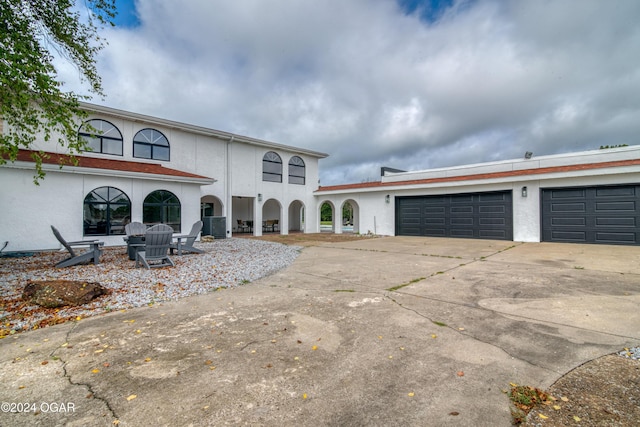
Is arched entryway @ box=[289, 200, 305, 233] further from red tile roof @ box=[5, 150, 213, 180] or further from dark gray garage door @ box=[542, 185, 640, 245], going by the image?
dark gray garage door @ box=[542, 185, 640, 245]

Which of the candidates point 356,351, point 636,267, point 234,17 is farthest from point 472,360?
point 234,17

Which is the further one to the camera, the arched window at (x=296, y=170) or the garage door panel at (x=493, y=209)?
the arched window at (x=296, y=170)

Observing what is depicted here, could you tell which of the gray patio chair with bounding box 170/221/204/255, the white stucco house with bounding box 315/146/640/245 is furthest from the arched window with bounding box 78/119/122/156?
the white stucco house with bounding box 315/146/640/245

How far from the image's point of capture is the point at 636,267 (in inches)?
277

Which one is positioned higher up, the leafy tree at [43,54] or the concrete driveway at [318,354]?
the leafy tree at [43,54]

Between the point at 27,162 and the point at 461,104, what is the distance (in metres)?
21.3

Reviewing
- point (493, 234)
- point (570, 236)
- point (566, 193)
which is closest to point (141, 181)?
point (493, 234)

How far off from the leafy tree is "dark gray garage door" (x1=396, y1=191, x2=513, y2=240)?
50.7 feet

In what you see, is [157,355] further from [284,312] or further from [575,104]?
[575,104]

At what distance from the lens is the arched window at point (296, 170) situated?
20641 millimetres

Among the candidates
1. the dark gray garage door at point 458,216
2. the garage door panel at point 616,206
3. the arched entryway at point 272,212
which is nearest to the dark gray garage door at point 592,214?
the garage door panel at point 616,206

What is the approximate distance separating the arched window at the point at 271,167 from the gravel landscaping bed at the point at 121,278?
33.6 feet

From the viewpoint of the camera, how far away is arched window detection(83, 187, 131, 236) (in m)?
11.5

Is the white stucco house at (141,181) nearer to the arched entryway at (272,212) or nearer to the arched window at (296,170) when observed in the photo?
the arched window at (296,170)
